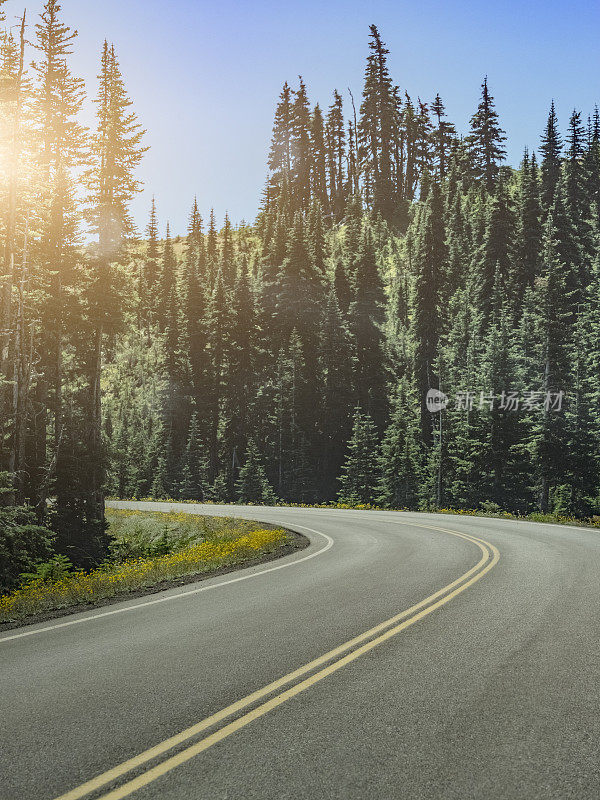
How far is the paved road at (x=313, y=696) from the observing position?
3.93 m

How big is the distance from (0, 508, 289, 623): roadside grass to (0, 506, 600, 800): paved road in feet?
3.69

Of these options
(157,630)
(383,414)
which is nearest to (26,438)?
(157,630)

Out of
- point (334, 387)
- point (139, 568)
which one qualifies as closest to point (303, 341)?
point (334, 387)

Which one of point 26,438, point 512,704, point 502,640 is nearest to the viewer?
point 512,704

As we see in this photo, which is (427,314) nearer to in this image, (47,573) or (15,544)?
(47,573)

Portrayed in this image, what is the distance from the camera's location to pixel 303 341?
6681 cm

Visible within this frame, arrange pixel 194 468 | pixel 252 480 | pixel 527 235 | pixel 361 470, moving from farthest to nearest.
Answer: pixel 527 235 → pixel 194 468 → pixel 252 480 → pixel 361 470

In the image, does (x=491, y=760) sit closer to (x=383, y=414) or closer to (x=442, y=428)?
(x=442, y=428)

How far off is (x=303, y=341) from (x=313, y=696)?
62053 millimetres

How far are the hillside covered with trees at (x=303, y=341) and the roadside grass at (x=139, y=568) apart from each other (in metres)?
2.02

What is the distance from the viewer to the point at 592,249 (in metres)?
68.6

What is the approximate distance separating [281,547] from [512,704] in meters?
13.0

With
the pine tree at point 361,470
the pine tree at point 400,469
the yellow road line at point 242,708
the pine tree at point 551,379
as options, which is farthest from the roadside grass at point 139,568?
the pine tree at point 361,470

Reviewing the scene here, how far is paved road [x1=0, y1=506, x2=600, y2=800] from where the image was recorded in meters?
3.93
